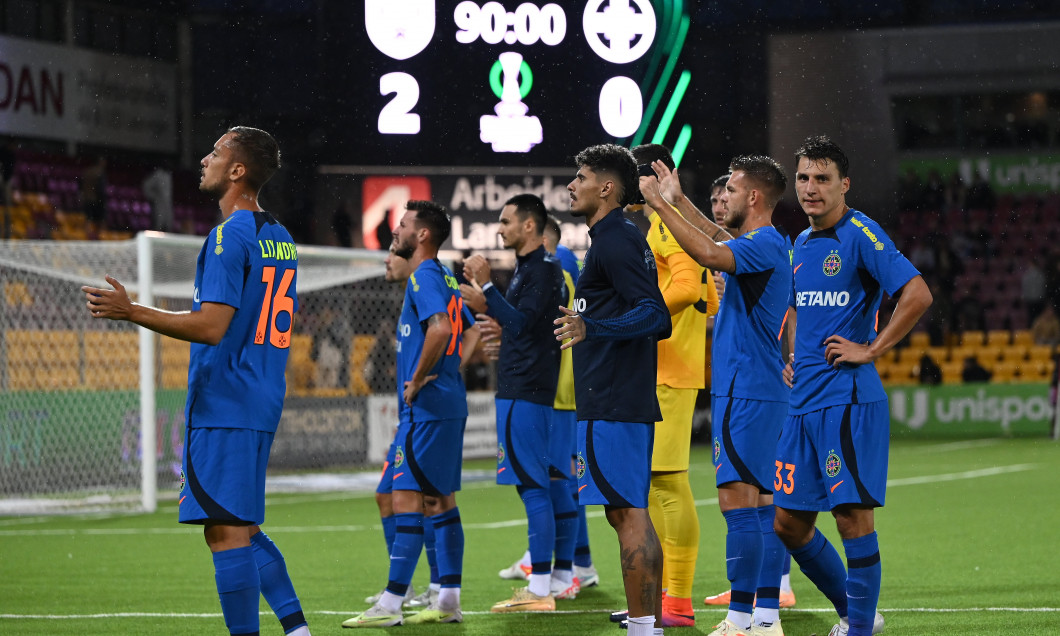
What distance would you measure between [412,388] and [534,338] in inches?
33.7

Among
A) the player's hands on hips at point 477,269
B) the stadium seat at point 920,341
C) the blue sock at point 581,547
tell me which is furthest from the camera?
the stadium seat at point 920,341

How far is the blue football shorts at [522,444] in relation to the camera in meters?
6.46

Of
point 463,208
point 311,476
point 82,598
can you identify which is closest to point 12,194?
point 463,208

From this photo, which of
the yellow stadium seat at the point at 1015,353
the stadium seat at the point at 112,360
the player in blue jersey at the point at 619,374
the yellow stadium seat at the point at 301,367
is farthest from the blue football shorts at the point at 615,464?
the yellow stadium seat at the point at 1015,353

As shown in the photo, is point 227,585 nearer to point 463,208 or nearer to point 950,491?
point 950,491

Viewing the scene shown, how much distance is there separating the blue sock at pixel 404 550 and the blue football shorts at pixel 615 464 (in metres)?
1.49

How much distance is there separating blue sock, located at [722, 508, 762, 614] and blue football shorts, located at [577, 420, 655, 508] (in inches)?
29.6

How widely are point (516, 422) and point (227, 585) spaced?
8.35ft

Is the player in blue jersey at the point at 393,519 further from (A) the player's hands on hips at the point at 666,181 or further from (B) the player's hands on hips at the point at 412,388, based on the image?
(A) the player's hands on hips at the point at 666,181

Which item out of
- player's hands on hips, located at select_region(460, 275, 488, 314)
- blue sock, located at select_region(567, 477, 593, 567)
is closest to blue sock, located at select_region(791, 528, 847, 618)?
player's hands on hips, located at select_region(460, 275, 488, 314)

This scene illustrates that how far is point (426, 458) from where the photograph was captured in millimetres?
Answer: 6062

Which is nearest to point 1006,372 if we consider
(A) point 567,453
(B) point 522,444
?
(A) point 567,453

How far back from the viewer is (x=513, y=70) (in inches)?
734

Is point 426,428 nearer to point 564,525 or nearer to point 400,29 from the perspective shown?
point 564,525
